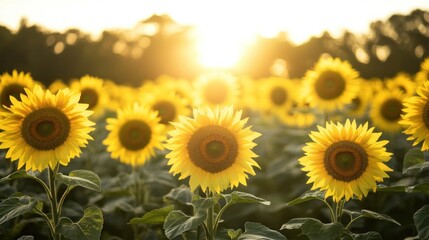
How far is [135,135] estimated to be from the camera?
666 centimetres

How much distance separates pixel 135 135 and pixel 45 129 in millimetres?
2204

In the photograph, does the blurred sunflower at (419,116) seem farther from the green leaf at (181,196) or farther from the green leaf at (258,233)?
the green leaf at (181,196)

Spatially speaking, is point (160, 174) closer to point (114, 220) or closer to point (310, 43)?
point (114, 220)

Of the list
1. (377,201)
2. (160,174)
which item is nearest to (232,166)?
(160,174)

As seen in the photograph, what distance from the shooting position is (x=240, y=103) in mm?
13656

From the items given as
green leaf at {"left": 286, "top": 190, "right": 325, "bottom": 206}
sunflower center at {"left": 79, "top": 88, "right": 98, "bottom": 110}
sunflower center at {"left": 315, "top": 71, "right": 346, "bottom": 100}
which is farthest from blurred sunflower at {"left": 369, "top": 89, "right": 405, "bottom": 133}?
sunflower center at {"left": 79, "top": 88, "right": 98, "bottom": 110}

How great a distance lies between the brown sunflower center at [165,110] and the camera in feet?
26.8

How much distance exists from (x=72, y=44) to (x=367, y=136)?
31.1 m

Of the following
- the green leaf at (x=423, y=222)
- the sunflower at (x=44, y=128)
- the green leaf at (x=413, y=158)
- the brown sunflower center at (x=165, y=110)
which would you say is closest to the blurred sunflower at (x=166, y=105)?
the brown sunflower center at (x=165, y=110)

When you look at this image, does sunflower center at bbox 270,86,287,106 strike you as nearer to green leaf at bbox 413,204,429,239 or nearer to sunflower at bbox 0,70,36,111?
sunflower at bbox 0,70,36,111

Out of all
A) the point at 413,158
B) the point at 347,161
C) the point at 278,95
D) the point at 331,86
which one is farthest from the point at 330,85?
the point at 347,161

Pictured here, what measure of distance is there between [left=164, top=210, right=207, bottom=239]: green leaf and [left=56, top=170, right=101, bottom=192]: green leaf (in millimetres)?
668

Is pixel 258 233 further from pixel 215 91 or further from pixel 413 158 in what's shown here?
pixel 215 91

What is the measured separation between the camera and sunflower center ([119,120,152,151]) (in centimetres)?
659
